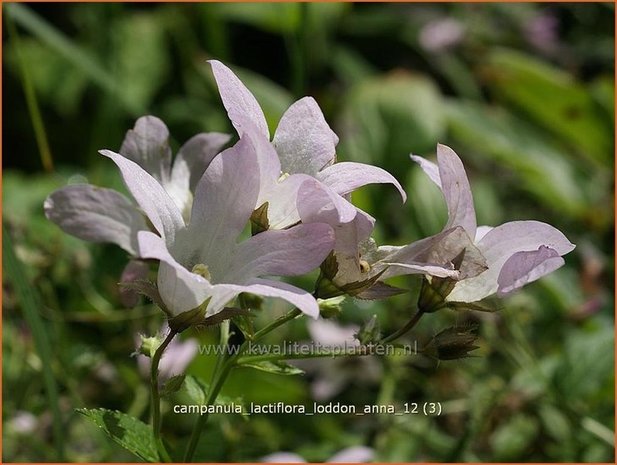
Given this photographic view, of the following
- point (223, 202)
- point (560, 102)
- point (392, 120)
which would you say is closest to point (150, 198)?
point (223, 202)

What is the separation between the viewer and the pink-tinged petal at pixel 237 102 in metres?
0.71

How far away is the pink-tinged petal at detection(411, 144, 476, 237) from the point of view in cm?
75

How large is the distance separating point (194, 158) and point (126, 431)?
318 millimetres

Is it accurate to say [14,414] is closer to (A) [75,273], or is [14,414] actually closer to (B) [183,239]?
(A) [75,273]

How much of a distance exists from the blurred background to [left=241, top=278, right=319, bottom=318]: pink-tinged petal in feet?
0.73

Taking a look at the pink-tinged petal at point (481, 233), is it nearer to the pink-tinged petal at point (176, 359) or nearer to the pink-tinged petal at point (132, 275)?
the pink-tinged petal at point (132, 275)

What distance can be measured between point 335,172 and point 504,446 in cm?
77

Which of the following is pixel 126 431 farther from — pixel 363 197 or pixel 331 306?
pixel 363 197

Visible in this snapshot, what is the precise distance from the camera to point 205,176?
2.36 ft

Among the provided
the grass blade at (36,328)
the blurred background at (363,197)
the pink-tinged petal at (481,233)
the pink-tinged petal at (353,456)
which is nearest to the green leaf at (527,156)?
the blurred background at (363,197)

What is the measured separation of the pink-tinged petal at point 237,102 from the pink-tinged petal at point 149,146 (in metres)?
0.20

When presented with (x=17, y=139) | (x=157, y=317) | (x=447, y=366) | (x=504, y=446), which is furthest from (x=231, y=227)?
(x=17, y=139)

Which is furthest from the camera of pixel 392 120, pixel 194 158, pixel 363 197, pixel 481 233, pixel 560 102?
pixel 560 102

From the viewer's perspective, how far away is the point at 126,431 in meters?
0.76
